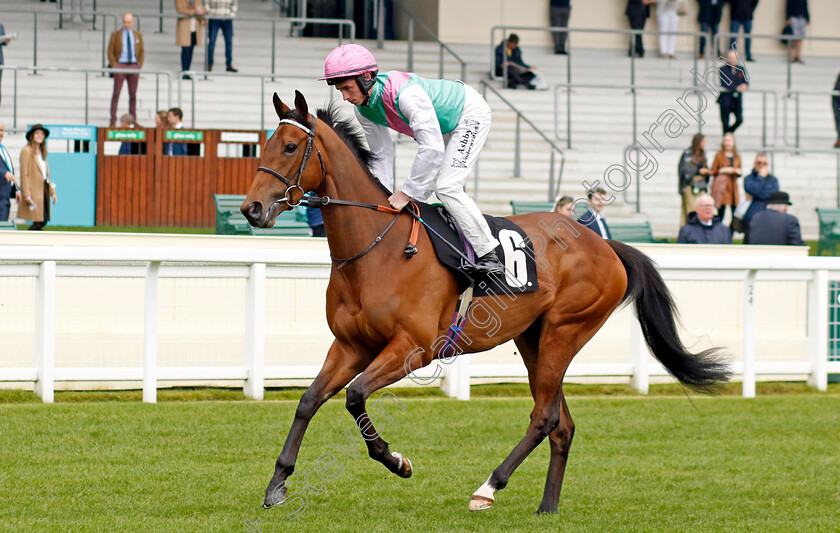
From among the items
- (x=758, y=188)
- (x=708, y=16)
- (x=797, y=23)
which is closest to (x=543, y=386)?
(x=758, y=188)

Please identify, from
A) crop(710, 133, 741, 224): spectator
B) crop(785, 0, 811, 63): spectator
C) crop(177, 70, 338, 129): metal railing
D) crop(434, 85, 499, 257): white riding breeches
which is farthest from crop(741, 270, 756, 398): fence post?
crop(785, 0, 811, 63): spectator

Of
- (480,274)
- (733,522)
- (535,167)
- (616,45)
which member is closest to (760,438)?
(733,522)

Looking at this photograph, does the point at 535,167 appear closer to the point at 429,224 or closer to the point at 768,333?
the point at 768,333

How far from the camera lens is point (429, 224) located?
5230 millimetres

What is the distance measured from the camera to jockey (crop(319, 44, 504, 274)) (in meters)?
4.98

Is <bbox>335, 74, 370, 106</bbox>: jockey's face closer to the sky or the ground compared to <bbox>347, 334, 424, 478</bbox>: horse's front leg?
closer to the sky

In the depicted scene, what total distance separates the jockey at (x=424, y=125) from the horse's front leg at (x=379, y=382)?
545mm

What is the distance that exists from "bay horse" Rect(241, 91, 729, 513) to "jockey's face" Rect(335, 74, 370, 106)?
0.51ft

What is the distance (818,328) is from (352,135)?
5.08 metres

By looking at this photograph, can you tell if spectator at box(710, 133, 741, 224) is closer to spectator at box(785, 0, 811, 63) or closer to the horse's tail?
spectator at box(785, 0, 811, 63)

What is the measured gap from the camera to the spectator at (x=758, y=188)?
13.0 metres

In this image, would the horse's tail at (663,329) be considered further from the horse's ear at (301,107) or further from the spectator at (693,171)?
the spectator at (693,171)

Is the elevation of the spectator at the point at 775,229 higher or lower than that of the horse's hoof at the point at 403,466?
higher

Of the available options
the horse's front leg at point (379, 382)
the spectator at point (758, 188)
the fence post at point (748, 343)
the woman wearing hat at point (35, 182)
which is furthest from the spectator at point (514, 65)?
the horse's front leg at point (379, 382)
